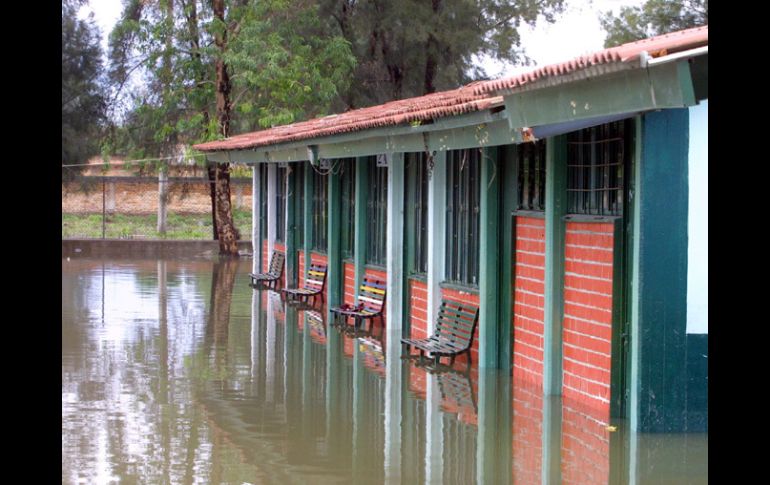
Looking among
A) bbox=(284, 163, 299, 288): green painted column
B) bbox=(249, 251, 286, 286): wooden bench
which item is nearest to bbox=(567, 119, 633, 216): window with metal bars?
bbox=(284, 163, 299, 288): green painted column

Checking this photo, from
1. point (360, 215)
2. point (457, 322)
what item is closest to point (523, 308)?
point (457, 322)

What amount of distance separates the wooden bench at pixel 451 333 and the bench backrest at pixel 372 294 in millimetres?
2668

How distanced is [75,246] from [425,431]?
81.7 ft

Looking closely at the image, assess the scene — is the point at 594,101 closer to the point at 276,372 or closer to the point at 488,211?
the point at 488,211

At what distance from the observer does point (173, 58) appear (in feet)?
118

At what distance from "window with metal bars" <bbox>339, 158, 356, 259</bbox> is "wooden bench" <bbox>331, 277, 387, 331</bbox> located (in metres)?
1.47

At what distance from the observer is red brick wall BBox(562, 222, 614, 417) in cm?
1073

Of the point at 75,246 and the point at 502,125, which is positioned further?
the point at 75,246

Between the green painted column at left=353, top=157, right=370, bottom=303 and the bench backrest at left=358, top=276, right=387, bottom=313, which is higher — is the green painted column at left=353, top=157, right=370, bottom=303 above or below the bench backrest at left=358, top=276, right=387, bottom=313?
above

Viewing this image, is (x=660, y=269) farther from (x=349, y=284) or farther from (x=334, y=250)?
(x=334, y=250)

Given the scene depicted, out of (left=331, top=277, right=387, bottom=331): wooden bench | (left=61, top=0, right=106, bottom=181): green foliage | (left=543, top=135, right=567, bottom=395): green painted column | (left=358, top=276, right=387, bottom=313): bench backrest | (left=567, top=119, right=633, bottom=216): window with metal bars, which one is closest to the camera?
(left=567, top=119, right=633, bottom=216): window with metal bars

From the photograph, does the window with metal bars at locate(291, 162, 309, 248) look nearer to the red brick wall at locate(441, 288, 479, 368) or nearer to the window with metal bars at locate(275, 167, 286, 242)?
the window with metal bars at locate(275, 167, 286, 242)
